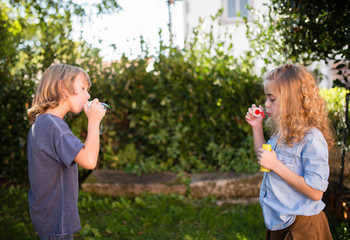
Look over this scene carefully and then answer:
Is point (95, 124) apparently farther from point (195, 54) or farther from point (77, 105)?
point (195, 54)

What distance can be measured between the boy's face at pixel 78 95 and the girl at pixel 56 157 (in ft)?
0.04

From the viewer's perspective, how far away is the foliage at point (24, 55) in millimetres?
3885

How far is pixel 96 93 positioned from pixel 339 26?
2.95m

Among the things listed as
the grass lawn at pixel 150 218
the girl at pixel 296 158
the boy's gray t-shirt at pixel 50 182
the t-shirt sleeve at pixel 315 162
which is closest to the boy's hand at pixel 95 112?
the boy's gray t-shirt at pixel 50 182

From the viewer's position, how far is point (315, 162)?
1.74 meters

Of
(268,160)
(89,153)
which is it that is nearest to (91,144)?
(89,153)

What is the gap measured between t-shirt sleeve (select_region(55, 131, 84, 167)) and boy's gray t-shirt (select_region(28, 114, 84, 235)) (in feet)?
0.09

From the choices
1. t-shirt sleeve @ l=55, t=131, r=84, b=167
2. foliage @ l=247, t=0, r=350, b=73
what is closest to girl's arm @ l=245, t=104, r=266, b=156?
t-shirt sleeve @ l=55, t=131, r=84, b=167

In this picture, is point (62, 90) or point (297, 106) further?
point (62, 90)

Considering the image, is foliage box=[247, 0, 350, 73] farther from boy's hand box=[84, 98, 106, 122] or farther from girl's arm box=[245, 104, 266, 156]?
boy's hand box=[84, 98, 106, 122]

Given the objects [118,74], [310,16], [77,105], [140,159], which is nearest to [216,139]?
[140,159]

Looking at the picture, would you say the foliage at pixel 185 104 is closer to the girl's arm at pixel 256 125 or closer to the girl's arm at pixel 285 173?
the girl's arm at pixel 256 125

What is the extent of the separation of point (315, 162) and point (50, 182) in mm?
1463

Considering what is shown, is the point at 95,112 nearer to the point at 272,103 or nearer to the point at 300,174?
the point at 272,103
